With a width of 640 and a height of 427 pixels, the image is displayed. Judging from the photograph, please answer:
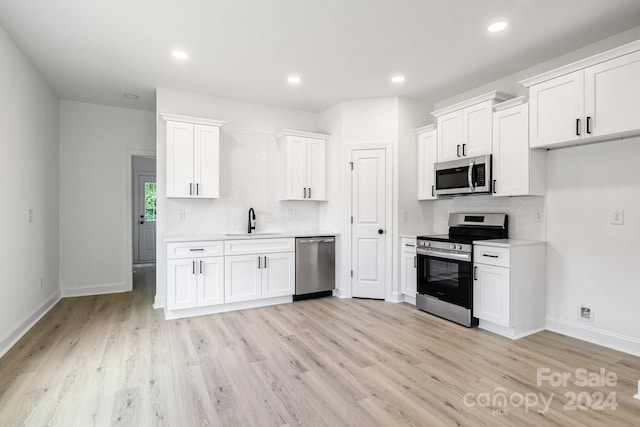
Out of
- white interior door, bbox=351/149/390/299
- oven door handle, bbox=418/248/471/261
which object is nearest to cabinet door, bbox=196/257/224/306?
white interior door, bbox=351/149/390/299

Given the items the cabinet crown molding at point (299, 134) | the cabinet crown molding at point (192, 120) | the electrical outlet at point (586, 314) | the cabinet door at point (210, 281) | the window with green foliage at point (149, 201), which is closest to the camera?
the electrical outlet at point (586, 314)

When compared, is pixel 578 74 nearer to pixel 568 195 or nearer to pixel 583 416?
pixel 568 195

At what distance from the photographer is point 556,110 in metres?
3.02

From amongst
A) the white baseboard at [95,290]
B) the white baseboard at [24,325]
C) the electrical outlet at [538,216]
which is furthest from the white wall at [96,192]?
the electrical outlet at [538,216]

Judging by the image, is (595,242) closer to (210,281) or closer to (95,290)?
(210,281)

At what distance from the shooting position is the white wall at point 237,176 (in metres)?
4.23

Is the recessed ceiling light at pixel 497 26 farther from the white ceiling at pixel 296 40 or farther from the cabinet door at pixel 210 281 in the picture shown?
the cabinet door at pixel 210 281

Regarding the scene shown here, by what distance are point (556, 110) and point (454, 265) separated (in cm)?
178

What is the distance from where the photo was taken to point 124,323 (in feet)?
11.8

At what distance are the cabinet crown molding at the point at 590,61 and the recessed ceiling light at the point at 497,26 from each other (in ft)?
2.22

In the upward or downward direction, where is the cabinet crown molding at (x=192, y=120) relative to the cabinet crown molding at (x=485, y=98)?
downward

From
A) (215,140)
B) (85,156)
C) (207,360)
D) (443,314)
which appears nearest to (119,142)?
(85,156)

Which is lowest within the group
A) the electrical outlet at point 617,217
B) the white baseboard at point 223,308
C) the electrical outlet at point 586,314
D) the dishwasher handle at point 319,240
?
the white baseboard at point 223,308

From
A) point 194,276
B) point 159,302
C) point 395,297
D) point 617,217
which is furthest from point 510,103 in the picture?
point 159,302
